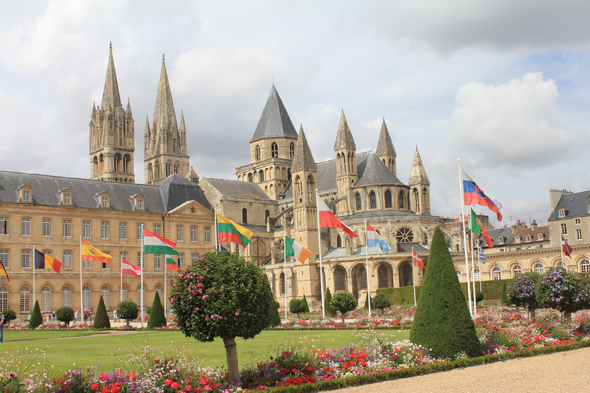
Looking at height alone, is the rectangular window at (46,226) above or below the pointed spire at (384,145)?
below

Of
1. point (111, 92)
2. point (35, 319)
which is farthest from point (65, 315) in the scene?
point (111, 92)

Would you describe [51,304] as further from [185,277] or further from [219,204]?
[185,277]

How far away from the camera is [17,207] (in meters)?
46.7

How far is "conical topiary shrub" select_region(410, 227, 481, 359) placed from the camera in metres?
14.2

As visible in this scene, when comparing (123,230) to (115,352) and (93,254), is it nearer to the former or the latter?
(93,254)

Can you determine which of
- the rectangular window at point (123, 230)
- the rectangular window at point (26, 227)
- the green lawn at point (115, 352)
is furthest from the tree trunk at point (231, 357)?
the rectangular window at point (123, 230)

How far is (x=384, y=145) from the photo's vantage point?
2849 inches

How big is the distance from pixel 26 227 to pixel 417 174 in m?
39.4

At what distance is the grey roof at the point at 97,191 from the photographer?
157 ft

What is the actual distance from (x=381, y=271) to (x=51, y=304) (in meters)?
27.3

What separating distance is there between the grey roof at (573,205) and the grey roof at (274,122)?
31071 mm

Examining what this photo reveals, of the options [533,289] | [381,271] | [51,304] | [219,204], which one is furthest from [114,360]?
[219,204]

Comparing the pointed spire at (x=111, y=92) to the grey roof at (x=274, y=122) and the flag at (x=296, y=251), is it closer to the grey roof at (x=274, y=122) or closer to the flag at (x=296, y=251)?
the grey roof at (x=274, y=122)

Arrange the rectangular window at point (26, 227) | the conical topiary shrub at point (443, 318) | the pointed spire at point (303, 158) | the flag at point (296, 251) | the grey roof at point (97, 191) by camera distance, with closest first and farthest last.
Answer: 1. the conical topiary shrub at point (443, 318)
2. the flag at point (296, 251)
3. the rectangular window at point (26, 227)
4. the grey roof at point (97, 191)
5. the pointed spire at point (303, 158)
